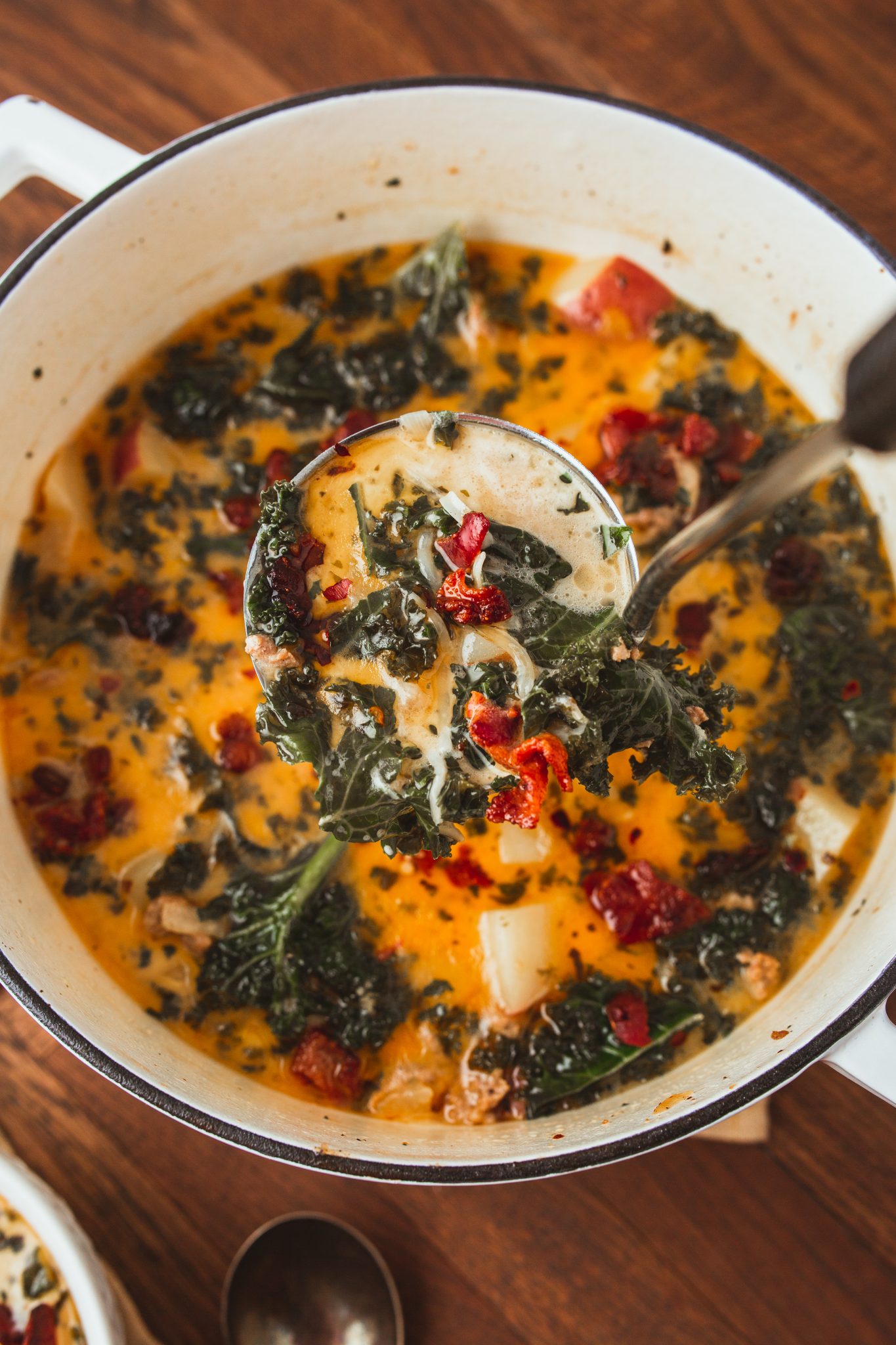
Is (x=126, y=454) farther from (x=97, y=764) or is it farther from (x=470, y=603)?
(x=470, y=603)

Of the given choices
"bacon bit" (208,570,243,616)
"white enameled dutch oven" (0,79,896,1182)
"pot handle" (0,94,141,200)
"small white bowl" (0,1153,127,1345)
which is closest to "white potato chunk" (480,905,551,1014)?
"white enameled dutch oven" (0,79,896,1182)

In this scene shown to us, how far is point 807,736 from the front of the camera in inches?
137

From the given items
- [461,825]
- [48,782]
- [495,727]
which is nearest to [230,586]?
[48,782]

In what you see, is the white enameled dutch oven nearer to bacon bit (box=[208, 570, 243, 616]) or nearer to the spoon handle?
bacon bit (box=[208, 570, 243, 616])

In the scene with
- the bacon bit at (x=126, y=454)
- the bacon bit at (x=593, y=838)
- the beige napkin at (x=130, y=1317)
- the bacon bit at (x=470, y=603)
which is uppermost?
the bacon bit at (x=470, y=603)

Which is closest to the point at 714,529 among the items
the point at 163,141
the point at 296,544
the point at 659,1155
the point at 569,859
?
the point at 296,544

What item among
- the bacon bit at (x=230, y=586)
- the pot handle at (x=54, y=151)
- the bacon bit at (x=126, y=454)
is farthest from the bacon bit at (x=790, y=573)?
the pot handle at (x=54, y=151)

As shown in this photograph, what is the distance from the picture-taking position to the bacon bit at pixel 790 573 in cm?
351

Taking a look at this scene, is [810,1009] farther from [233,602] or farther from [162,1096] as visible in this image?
[233,602]

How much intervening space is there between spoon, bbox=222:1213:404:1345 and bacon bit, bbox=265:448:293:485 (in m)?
2.41

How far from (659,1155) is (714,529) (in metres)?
2.27

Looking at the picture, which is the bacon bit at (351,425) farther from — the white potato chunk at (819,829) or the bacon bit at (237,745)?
the white potato chunk at (819,829)

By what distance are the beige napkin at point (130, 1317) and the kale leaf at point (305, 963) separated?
0.93 meters

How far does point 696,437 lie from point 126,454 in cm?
196
